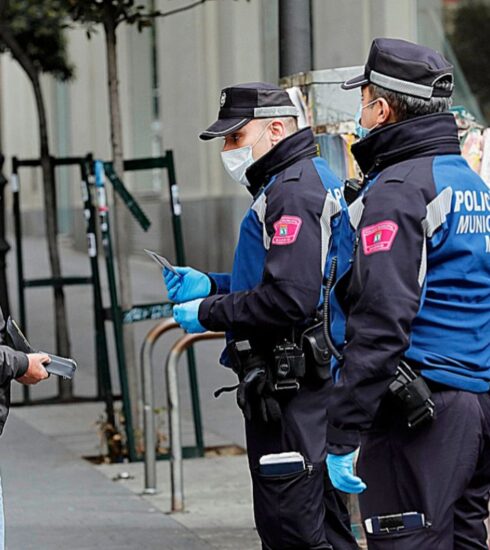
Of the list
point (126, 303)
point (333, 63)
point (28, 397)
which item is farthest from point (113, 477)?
point (333, 63)

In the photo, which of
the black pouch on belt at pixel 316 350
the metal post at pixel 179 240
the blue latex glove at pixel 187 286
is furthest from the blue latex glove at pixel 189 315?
the metal post at pixel 179 240

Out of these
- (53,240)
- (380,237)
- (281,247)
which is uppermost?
(380,237)

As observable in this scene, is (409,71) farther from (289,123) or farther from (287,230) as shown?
(289,123)

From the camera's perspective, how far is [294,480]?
15.6 ft

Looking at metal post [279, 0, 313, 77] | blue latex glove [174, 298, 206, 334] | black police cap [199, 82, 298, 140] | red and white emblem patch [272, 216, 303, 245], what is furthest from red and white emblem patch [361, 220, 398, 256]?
metal post [279, 0, 313, 77]

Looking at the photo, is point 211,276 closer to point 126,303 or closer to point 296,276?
point 296,276

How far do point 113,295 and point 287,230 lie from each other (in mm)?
3831

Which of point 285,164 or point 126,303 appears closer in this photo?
point 285,164

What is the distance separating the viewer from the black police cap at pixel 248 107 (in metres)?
4.88

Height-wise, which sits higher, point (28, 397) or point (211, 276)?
point (211, 276)

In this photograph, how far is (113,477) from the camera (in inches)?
314

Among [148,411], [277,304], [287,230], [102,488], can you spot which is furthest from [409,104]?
[102,488]

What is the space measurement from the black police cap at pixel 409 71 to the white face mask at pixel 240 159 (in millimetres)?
926

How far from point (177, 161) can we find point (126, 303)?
10.2 metres
